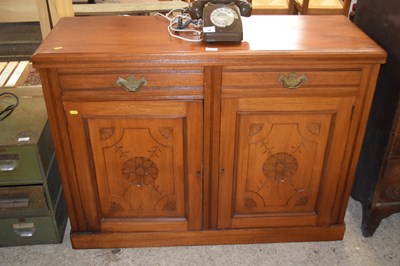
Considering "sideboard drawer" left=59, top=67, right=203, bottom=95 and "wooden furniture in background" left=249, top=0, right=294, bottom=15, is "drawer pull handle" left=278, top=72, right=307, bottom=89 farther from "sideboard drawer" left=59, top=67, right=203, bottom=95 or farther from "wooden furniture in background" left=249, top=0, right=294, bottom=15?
"wooden furniture in background" left=249, top=0, right=294, bottom=15

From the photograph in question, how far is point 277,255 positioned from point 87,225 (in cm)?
78

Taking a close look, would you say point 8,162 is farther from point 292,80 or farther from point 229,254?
point 292,80

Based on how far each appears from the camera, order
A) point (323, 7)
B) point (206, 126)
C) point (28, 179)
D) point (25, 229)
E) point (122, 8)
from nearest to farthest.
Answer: point (206, 126) → point (28, 179) → point (25, 229) → point (122, 8) → point (323, 7)

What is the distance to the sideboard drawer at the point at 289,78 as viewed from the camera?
4.56 ft

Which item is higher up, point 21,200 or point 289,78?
point 289,78

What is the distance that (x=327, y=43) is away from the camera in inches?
55.7

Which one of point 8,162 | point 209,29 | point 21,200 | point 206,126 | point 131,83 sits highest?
point 209,29

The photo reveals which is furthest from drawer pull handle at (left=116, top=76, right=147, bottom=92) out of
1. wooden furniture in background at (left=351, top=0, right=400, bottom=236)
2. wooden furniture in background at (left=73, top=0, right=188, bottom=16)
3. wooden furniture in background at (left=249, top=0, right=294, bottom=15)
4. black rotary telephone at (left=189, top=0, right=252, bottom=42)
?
wooden furniture in background at (left=249, top=0, right=294, bottom=15)

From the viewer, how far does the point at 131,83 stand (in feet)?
4.52

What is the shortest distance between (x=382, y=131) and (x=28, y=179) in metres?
1.36

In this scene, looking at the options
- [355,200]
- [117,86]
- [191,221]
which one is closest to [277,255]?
[191,221]

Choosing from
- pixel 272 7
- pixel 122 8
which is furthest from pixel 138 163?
pixel 272 7

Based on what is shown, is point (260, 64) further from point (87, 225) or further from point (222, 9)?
point (87, 225)

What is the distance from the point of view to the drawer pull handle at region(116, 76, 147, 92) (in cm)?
137
